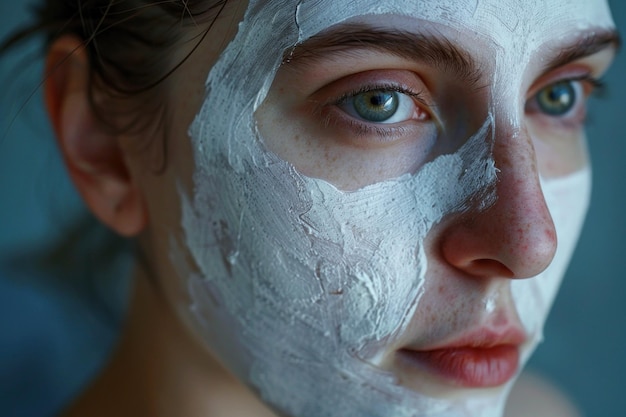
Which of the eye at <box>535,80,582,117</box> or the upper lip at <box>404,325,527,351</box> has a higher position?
the eye at <box>535,80,582,117</box>

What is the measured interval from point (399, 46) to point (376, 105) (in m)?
0.08

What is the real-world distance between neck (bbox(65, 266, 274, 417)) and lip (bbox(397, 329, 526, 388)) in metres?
0.31

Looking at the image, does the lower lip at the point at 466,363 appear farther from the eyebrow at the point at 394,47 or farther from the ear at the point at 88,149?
the ear at the point at 88,149

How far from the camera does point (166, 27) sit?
821 millimetres

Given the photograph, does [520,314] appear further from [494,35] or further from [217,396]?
[217,396]

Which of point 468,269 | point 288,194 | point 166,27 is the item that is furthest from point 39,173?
point 468,269

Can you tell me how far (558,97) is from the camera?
0.90m

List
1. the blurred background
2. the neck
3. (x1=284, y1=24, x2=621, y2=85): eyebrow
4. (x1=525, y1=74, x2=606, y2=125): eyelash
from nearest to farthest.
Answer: (x1=284, y1=24, x2=621, y2=85): eyebrow
(x1=525, y1=74, x2=606, y2=125): eyelash
the neck
the blurred background

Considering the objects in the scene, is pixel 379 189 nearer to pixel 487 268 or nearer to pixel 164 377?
pixel 487 268

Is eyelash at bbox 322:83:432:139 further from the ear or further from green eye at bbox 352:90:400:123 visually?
the ear

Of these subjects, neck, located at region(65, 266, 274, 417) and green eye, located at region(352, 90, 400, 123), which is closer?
green eye, located at region(352, 90, 400, 123)

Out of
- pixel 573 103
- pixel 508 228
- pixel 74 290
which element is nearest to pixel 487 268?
pixel 508 228

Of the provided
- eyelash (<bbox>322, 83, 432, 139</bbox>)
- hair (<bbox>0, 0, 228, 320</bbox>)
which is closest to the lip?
eyelash (<bbox>322, 83, 432, 139</bbox>)

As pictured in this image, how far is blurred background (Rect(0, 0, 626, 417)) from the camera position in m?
1.48
